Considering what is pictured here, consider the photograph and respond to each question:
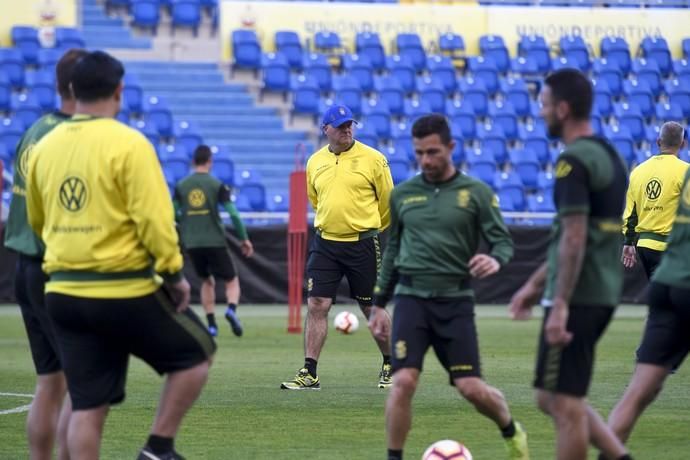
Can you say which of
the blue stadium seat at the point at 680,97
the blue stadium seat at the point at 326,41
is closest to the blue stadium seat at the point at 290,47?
the blue stadium seat at the point at 326,41

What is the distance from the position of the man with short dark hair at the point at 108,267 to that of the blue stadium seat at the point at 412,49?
23.3 metres

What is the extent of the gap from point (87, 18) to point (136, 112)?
3.50 m

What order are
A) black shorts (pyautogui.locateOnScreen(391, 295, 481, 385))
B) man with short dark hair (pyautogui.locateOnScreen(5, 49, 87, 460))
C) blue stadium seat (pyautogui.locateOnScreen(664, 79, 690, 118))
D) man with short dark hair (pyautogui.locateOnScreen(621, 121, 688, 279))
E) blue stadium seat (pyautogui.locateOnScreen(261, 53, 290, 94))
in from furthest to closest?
blue stadium seat (pyautogui.locateOnScreen(664, 79, 690, 118)) < blue stadium seat (pyautogui.locateOnScreen(261, 53, 290, 94)) < man with short dark hair (pyautogui.locateOnScreen(621, 121, 688, 279)) < black shorts (pyautogui.locateOnScreen(391, 295, 481, 385)) < man with short dark hair (pyautogui.locateOnScreen(5, 49, 87, 460))

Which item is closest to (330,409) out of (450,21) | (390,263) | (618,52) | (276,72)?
(390,263)

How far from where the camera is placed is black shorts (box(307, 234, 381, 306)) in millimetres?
12750

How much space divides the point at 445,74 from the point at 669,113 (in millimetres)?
4907

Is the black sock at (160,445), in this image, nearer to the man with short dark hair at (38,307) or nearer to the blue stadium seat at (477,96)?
the man with short dark hair at (38,307)

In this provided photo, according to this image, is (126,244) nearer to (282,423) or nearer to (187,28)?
(282,423)

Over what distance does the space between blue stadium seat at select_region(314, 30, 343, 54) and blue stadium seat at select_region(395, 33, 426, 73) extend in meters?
1.26

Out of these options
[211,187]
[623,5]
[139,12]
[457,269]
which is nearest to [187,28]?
[139,12]

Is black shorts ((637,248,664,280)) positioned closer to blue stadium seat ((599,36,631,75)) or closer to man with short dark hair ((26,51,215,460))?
man with short dark hair ((26,51,215,460))

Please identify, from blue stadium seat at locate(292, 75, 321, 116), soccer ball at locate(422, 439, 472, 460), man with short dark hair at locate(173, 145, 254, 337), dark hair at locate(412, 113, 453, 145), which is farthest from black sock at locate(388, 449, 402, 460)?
blue stadium seat at locate(292, 75, 321, 116)

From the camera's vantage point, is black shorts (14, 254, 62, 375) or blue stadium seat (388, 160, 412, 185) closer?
black shorts (14, 254, 62, 375)

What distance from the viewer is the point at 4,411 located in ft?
35.7
